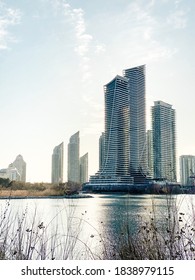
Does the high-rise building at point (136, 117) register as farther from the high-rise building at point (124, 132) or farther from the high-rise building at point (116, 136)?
the high-rise building at point (116, 136)

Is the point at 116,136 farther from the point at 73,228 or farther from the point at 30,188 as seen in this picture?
the point at 73,228

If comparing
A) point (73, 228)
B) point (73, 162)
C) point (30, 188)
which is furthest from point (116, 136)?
point (73, 228)

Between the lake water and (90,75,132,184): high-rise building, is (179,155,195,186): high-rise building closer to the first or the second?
the lake water

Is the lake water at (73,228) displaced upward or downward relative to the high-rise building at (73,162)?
downward

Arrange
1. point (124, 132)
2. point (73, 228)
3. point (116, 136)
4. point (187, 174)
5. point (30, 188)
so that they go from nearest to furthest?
point (187, 174), point (73, 228), point (30, 188), point (116, 136), point (124, 132)

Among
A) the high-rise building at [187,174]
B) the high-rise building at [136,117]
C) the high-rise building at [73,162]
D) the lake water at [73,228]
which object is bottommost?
the lake water at [73,228]

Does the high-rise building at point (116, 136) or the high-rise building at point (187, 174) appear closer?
the high-rise building at point (187, 174)

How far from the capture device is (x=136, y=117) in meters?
62.3

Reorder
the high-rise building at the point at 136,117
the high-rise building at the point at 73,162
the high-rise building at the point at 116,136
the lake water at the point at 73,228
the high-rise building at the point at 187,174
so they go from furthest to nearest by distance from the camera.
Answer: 1. the high-rise building at the point at 136,117
2. the high-rise building at the point at 116,136
3. the high-rise building at the point at 73,162
4. the high-rise building at the point at 187,174
5. the lake water at the point at 73,228

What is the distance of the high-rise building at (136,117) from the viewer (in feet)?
184

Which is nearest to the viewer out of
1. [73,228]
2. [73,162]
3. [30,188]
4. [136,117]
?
[73,228]

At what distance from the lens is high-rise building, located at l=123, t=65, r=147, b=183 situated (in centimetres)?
5612

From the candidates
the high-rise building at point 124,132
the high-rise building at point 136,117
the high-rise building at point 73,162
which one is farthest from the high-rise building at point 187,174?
the high-rise building at point 136,117
